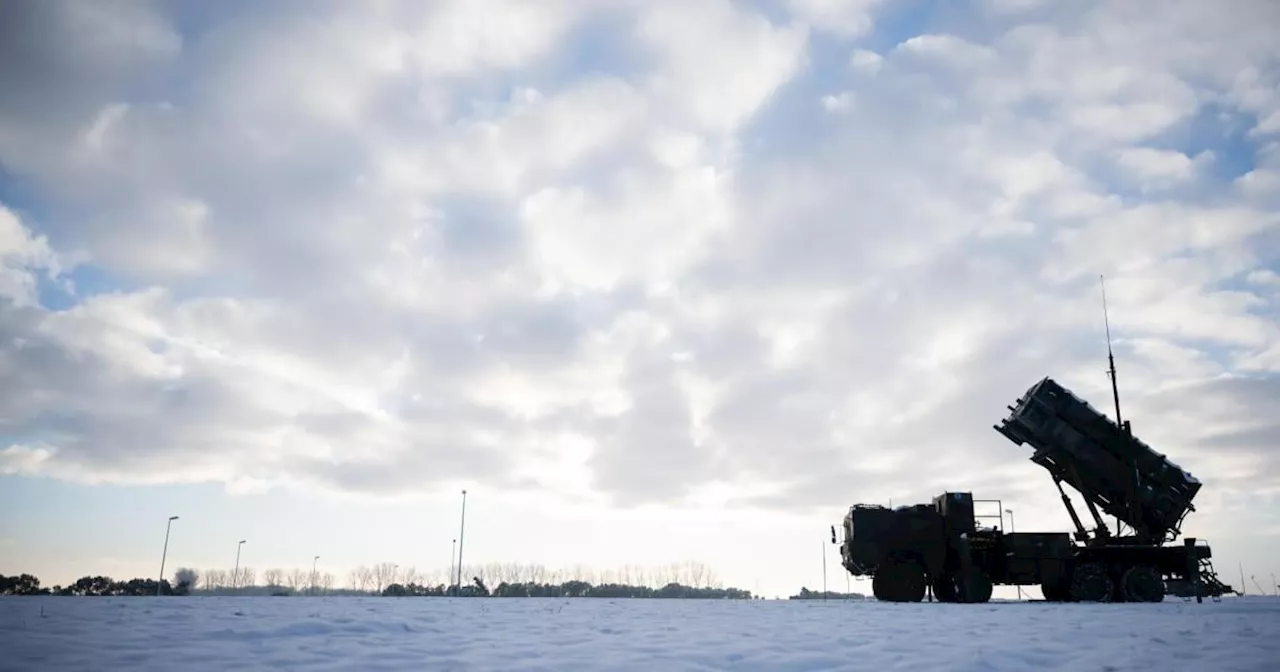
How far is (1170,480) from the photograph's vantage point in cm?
2591

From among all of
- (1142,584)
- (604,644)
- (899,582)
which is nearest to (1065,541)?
(1142,584)

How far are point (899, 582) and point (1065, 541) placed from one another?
642cm

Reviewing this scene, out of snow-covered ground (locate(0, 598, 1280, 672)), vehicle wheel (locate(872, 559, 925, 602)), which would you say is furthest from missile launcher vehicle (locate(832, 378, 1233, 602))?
snow-covered ground (locate(0, 598, 1280, 672))

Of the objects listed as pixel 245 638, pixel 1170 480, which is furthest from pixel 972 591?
pixel 245 638

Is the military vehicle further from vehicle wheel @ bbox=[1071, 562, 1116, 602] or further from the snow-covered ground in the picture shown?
the snow-covered ground

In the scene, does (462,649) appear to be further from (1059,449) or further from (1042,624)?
(1059,449)

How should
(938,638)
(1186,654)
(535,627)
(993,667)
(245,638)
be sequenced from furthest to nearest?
(535,627)
(938,638)
(245,638)
(1186,654)
(993,667)

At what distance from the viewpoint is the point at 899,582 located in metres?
26.0

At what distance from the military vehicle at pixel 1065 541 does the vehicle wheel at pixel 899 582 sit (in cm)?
3

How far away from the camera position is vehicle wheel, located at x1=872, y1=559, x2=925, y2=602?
2575 cm

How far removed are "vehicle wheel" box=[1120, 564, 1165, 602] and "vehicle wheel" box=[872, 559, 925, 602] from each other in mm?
7269

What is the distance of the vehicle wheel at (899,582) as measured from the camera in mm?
25750

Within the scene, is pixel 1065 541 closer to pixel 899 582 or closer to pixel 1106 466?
pixel 1106 466

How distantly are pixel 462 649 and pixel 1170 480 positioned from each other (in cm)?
2704
